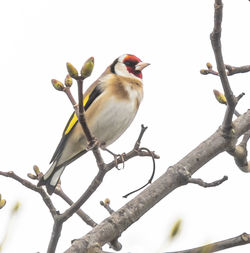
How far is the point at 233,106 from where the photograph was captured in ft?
10.3

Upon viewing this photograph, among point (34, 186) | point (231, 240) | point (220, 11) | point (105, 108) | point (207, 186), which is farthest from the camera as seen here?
point (105, 108)

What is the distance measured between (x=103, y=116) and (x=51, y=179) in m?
0.93

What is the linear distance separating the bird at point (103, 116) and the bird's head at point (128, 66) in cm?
34

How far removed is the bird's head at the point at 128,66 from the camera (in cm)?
584

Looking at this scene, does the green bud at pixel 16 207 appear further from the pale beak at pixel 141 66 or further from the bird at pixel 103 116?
the pale beak at pixel 141 66

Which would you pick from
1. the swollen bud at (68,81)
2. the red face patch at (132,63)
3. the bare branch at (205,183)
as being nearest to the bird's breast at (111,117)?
the red face patch at (132,63)

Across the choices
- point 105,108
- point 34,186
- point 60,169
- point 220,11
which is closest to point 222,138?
point 220,11

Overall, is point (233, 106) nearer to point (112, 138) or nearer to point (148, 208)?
point (148, 208)

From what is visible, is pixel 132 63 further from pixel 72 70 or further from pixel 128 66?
pixel 72 70

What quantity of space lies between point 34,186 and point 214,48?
1.53 meters

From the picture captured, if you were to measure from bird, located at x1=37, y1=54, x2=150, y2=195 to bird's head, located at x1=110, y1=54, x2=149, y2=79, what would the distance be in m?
0.34

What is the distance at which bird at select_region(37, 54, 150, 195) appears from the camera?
16.4 ft

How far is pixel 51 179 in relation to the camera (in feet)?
14.3

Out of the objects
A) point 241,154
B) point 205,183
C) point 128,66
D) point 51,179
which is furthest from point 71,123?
point 205,183
